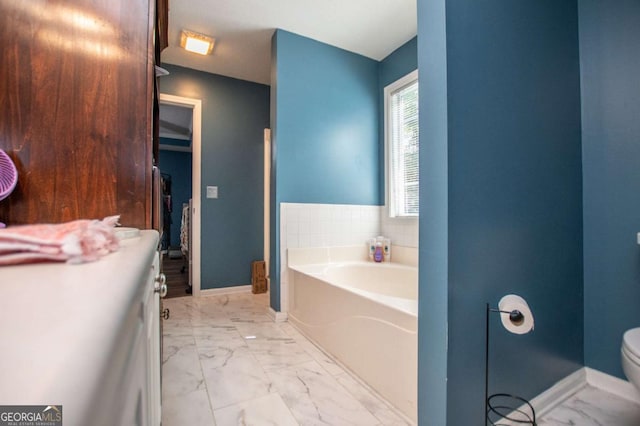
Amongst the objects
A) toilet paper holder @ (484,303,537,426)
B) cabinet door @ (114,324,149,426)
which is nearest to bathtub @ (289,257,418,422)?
toilet paper holder @ (484,303,537,426)

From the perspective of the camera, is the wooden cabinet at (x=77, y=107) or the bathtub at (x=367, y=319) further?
the bathtub at (x=367, y=319)

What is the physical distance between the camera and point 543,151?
144 centimetres

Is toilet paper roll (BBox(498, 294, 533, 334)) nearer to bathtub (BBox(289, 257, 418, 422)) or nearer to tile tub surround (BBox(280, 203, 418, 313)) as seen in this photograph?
bathtub (BBox(289, 257, 418, 422))

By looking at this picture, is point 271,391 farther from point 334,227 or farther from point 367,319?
point 334,227

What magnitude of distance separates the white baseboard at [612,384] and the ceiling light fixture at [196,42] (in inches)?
150

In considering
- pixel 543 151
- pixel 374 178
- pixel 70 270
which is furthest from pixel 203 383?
pixel 374 178

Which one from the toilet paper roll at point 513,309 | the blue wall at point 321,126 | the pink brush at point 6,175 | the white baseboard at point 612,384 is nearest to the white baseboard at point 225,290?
the blue wall at point 321,126

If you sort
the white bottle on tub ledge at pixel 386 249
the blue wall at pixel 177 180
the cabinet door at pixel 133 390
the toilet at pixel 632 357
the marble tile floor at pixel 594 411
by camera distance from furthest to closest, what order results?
the blue wall at pixel 177 180 < the white bottle on tub ledge at pixel 386 249 < the marble tile floor at pixel 594 411 < the toilet at pixel 632 357 < the cabinet door at pixel 133 390

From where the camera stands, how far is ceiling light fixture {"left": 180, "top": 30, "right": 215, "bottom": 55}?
2688 mm

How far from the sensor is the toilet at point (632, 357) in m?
0.97

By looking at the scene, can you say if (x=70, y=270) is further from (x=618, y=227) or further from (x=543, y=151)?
(x=618, y=227)

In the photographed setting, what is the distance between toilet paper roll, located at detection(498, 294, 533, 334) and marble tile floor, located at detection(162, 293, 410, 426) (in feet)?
2.10

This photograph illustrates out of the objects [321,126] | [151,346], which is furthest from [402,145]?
[151,346]

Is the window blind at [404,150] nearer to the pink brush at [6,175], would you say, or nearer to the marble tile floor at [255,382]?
the marble tile floor at [255,382]
